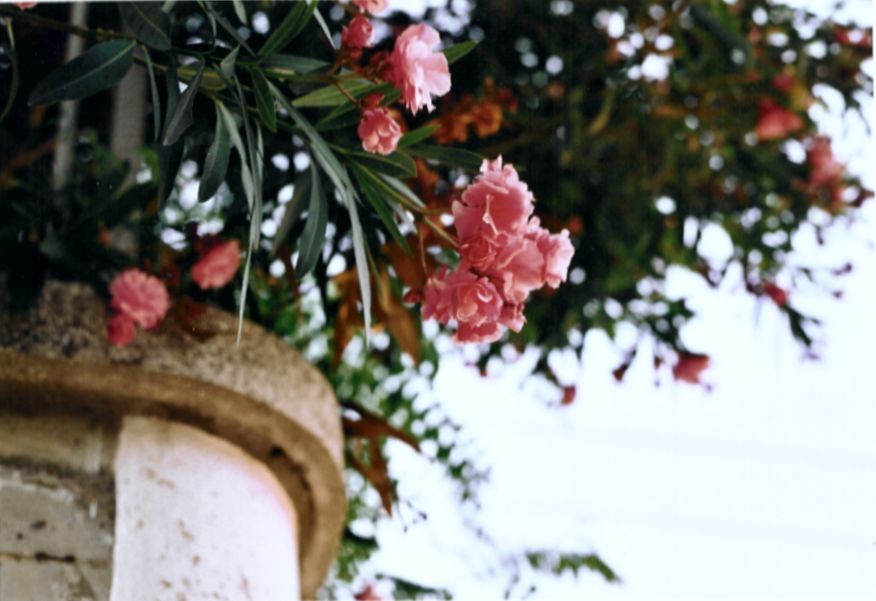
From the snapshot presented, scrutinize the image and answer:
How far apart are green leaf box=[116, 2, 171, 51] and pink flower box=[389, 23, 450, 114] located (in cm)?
18

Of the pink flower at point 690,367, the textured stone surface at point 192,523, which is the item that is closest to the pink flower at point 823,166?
the pink flower at point 690,367

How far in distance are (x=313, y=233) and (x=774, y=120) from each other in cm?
117

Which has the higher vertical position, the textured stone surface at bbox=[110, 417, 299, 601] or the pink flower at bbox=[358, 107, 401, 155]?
the pink flower at bbox=[358, 107, 401, 155]

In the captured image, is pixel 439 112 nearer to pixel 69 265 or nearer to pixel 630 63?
pixel 630 63

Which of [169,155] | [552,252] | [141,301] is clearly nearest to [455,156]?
[552,252]

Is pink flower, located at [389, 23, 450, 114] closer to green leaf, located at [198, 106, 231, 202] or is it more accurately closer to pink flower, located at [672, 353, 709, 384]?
green leaf, located at [198, 106, 231, 202]

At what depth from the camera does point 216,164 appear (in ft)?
3.14

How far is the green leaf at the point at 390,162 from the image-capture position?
1.06 metres

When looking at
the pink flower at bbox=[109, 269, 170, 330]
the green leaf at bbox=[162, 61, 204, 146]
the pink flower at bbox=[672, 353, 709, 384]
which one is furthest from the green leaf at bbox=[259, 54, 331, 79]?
the pink flower at bbox=[672, 353, 709, 384]

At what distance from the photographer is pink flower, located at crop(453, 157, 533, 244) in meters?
0.96

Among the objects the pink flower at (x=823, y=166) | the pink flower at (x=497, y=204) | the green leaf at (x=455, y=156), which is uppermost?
the pink flower at (x=823, y=166)

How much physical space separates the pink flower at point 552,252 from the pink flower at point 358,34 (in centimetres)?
21

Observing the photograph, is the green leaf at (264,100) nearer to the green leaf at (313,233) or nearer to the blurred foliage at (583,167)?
the green leaf at (313,233)

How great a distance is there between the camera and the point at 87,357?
122cm
